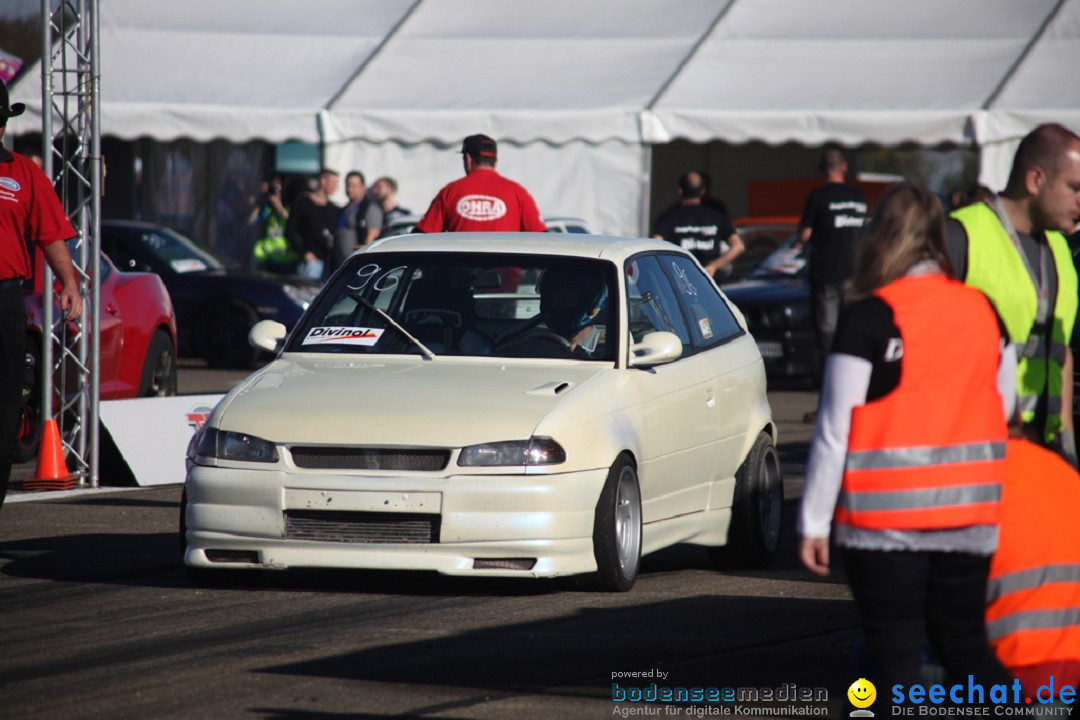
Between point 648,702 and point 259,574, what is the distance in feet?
8.60

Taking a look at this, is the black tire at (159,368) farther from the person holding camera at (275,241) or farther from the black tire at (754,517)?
the person holding camera at (275,241)

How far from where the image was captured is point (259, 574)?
26.3 feet

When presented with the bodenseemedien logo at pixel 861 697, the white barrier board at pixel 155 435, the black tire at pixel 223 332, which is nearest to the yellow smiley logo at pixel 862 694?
the bodenseemedien logo at pixel 861 697

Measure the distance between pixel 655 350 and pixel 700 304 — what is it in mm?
1111

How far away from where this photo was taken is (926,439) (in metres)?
4.46

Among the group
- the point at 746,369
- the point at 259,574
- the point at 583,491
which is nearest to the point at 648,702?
the point at 583,491

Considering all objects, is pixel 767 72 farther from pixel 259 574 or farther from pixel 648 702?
pixel 648 702

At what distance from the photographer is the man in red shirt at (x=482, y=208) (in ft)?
37.7

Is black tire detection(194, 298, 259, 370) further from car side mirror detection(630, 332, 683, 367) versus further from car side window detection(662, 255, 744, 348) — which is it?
car side mirror detection(630, 332, 683, 367)

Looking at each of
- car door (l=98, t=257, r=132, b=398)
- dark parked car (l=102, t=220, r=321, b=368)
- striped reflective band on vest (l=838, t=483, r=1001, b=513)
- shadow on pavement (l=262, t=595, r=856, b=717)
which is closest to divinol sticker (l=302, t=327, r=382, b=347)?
shadow on pavement (l=262, t=595, r=856, b=717)

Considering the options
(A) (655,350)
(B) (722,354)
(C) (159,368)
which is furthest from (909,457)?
(C) (159,368)

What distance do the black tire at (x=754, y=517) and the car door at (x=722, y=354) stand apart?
0.07 meters

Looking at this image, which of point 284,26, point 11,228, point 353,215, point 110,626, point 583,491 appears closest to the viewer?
point 110,626

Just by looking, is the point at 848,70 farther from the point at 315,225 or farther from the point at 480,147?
the point at 480,147
